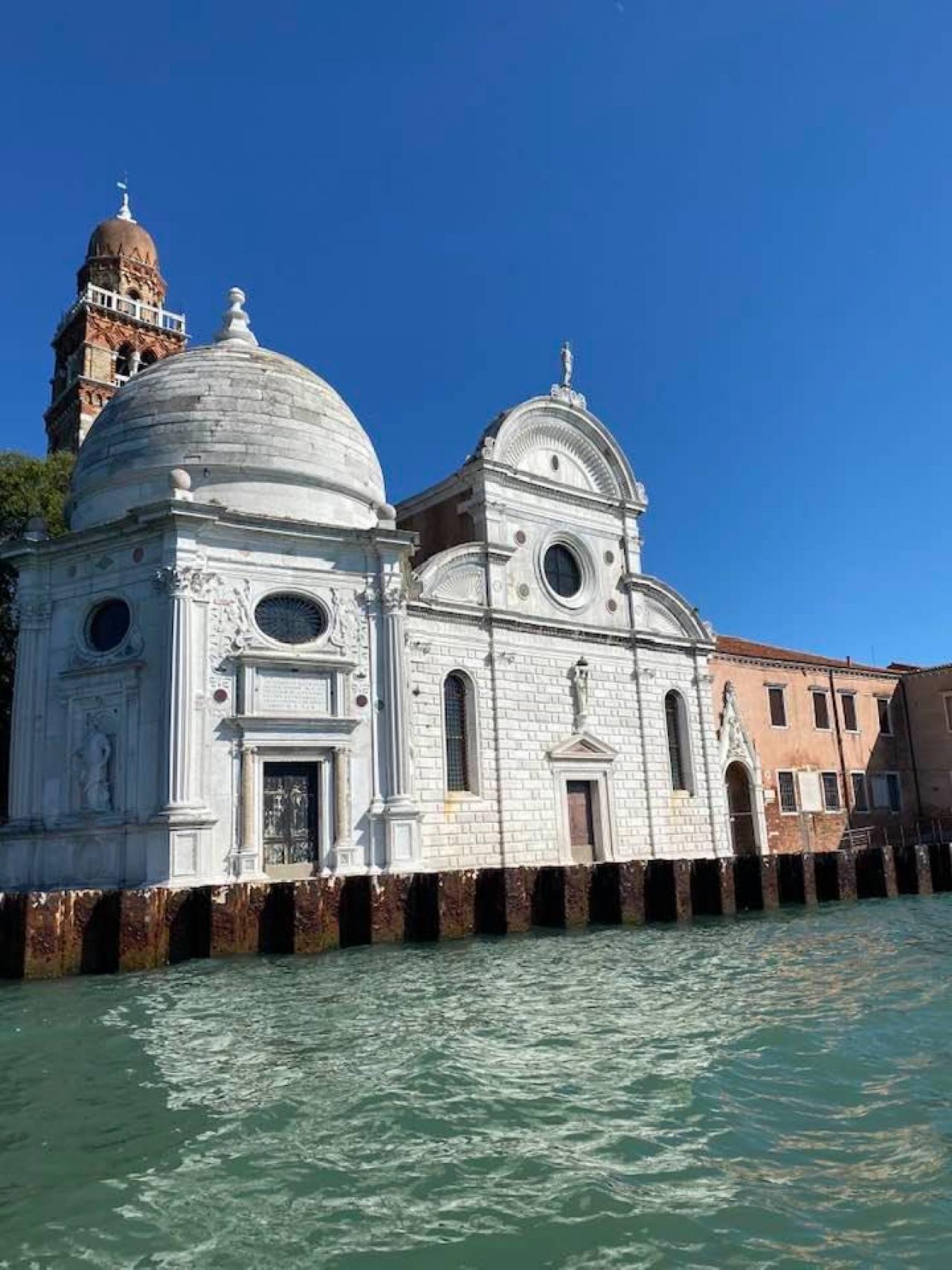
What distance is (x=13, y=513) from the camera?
999 inches

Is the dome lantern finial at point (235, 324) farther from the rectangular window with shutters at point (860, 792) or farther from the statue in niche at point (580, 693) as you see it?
the rectangular window with shutters at point (860, 792)

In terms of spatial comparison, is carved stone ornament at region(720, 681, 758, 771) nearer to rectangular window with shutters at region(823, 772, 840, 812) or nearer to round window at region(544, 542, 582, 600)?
rectangular window with shutters at region(823, 772, 840, 812)

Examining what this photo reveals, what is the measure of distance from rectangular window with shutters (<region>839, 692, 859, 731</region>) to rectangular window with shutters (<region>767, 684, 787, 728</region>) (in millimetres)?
3084

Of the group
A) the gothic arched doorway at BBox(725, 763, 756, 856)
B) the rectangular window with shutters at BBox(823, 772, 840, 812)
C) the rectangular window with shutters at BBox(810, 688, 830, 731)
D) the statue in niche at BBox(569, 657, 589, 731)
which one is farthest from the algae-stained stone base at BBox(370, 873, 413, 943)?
the rectangular window with shutters at BBox(810, 688, 830, 731)

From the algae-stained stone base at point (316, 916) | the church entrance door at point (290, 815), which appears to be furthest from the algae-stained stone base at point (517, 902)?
the church entrance door at point (290, 815)

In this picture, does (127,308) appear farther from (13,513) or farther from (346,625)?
(346,625)

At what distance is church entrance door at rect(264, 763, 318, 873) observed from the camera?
18672mm

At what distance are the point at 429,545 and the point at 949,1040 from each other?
19.7 metres

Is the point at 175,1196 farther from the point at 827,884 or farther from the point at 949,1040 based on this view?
the point at 827,884

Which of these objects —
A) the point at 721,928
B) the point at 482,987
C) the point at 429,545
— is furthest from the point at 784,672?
the point at 482,987

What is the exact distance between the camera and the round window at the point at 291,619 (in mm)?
19641

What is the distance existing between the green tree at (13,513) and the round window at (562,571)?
40.5 ft

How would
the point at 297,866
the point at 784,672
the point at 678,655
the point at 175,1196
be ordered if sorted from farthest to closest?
the point at 784,672 < the point at 678,655 < the point at 297,866 < the point at 175,1196

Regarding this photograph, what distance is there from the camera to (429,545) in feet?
86.3
